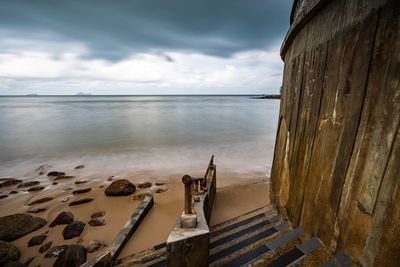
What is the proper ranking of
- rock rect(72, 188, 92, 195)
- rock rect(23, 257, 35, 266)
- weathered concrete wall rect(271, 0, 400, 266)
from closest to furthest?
weathered concrete wall rect(271, 0, 400, 266) < rock rect(23, 257, 35, 266) < rock rect(72, 188, 92, 195)

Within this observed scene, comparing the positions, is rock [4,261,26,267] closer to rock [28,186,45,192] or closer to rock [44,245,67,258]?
Result: rock [44,245,67,258]

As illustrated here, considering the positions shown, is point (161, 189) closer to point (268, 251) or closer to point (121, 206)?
point (121, 206)

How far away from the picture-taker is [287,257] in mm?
2666

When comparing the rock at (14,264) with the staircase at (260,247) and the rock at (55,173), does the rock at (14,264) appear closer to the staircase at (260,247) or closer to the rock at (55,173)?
the staircase at (260,247)

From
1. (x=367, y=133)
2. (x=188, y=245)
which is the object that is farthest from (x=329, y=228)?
(x=188, y=245)

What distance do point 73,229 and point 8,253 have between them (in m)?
1.22

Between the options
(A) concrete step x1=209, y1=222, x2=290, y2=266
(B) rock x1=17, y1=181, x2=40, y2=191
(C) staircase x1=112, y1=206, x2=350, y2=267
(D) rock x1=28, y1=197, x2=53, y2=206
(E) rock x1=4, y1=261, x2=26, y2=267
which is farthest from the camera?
(B) rock x1=17, y1=181, x2=40, y2=191

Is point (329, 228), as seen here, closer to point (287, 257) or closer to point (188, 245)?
point (287, 257)

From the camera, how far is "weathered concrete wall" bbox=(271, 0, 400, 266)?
1740mm

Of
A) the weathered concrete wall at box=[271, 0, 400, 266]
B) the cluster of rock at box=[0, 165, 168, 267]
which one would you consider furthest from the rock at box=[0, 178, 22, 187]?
the weathered concrete wall at box=[271, 0, 400, 266]

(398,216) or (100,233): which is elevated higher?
(398,216)

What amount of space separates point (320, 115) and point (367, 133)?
0.75 metres

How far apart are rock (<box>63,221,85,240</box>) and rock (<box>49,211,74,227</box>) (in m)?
0.31

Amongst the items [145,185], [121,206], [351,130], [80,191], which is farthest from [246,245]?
[80,191]
